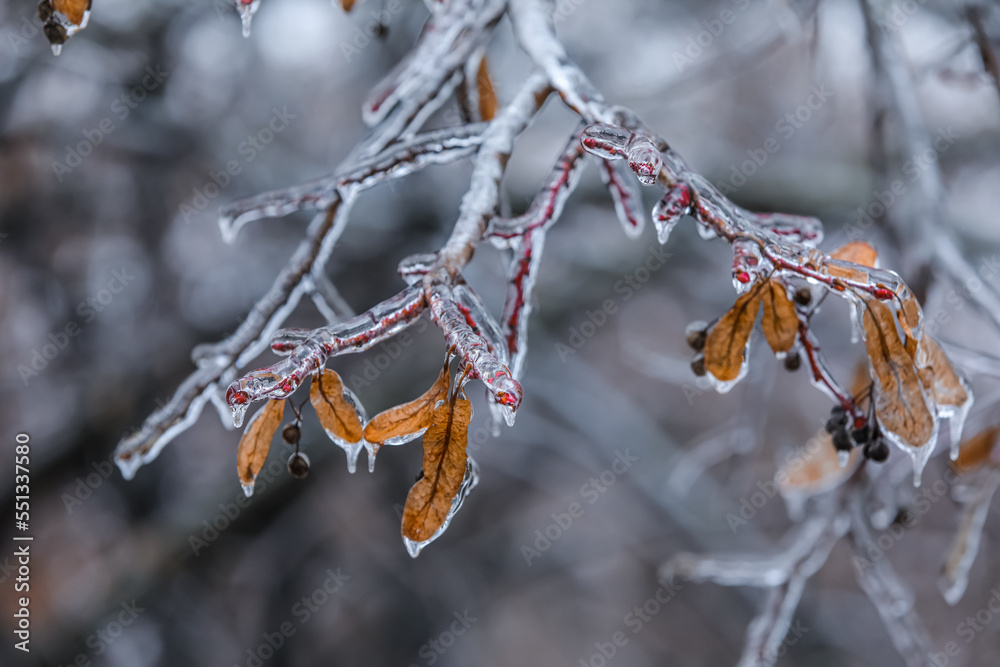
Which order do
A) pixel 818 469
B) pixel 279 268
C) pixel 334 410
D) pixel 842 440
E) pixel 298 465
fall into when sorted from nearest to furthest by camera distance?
1. pixel 334 410
2. pixel 298 465
3. pixel 842 440
4. pixel 818 469
5. pixel 279 268

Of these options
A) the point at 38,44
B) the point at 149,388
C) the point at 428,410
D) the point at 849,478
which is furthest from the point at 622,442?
the point at 38,44

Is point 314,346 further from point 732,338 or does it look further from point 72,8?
point 72,8

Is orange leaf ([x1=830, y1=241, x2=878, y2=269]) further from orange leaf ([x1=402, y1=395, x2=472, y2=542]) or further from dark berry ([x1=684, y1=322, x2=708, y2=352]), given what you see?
orange leaf ([x1=402, y1=395, x2=472, y2=542])

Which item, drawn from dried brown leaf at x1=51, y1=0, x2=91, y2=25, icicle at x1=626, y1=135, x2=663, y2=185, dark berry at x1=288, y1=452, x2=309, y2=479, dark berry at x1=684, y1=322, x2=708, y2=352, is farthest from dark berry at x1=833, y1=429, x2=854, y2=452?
dried brown leaf at x1=51, y1=0, x2=91, y2=25

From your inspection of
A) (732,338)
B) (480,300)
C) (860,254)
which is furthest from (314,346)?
(860,254)

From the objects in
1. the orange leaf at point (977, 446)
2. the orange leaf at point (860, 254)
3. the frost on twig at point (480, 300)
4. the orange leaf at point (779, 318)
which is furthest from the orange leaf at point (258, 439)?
the orange leaf at point (977, 446)

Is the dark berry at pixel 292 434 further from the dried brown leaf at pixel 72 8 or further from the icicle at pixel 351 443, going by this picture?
the dried brown leaf at pixel 72 8
